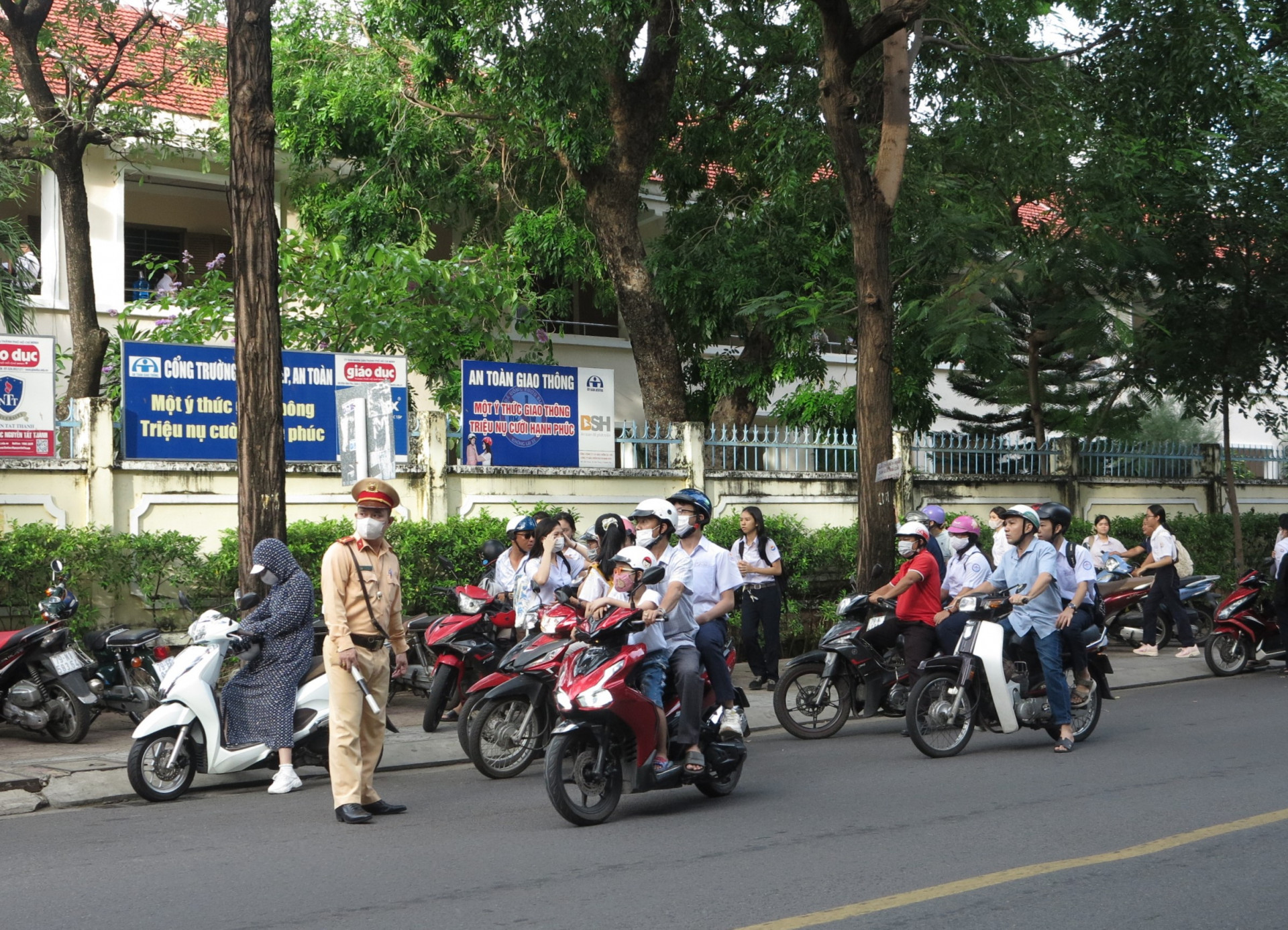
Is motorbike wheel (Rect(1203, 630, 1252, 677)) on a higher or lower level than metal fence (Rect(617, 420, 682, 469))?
lower

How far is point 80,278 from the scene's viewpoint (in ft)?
49.0

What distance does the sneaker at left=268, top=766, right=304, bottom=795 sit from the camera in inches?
323

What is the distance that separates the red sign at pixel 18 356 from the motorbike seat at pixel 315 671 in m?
4.74

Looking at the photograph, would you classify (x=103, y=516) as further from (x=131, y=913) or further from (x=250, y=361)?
(x=131, y=913)

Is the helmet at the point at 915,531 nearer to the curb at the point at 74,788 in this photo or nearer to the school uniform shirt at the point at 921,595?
the school uniform shirt at the point at 921,595

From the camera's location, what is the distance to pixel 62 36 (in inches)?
666

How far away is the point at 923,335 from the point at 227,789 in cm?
1161

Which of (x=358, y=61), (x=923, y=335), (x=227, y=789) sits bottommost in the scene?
(x=227, y=789)

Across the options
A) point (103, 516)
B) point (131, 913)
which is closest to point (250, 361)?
point (103, 516)

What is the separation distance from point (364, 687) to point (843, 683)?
4.46 meters

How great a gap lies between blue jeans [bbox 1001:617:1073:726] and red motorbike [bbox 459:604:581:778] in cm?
321

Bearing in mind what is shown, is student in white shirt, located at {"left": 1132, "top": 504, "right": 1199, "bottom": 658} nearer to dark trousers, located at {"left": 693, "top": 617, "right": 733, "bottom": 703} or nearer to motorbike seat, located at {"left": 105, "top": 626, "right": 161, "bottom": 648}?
dark trousers, located at {"left": 693, "top": 617, "right": 733, "bottom": 703}

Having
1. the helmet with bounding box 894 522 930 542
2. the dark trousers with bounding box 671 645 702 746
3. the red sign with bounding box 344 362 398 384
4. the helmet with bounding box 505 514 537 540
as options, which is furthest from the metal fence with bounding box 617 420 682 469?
the dark trousers with bounding box 671 645 702 746

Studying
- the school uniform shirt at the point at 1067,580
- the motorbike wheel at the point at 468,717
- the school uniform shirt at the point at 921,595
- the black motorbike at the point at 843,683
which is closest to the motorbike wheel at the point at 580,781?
the motorbike wheel at the point at 468,717
